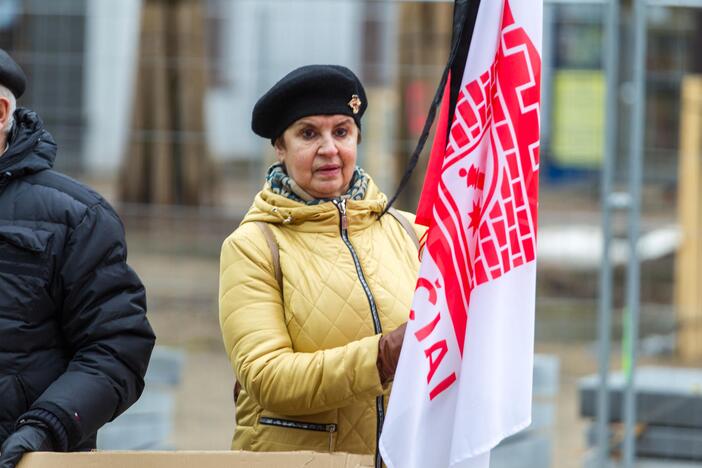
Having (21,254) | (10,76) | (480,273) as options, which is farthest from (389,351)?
(10,76)

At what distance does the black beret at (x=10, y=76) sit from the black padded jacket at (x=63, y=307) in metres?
0.10

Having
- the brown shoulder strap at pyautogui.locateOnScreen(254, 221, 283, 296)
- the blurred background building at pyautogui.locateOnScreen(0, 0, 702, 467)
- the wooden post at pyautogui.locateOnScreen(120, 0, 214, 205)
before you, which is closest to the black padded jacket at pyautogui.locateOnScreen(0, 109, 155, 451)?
the brown shoulder strap at pyautogui.locateOnScreen(254, 221, 283, 296)

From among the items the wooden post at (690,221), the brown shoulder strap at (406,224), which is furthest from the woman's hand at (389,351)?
the wooden post at (690,221)

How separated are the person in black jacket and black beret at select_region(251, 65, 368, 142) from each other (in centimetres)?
45

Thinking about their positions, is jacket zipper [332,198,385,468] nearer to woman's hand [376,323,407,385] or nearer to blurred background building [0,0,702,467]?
woman's hand [376,323,407,385]

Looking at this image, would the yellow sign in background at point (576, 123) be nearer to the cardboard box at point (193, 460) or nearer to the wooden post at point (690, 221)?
the wooden post at point (690, 221)

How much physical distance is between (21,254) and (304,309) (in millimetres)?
620

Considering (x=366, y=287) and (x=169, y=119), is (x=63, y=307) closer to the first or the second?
(x=366, y=287)

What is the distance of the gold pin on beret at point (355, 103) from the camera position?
3.35 meters

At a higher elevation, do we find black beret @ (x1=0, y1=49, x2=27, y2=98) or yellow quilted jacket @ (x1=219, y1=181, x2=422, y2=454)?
black beret @ (x1=0, y1=49, x2=27, y2=98)

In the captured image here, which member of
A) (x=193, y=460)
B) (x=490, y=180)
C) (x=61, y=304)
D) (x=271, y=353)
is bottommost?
(x=193, y=460)

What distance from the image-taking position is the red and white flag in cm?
293

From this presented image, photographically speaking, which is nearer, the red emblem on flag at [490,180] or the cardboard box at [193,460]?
the cardboard box at [193,460]

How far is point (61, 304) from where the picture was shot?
3176 millimetres
